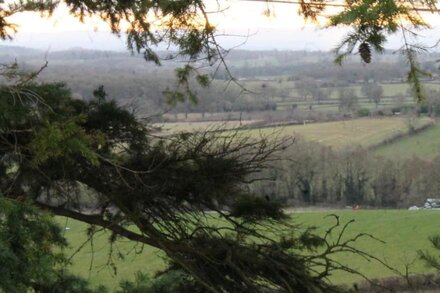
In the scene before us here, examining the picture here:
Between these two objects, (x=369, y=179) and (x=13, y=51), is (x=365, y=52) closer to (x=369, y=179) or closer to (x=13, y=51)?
(x=13, y=51)

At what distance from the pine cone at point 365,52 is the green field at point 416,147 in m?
15.1

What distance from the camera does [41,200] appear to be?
4.31m

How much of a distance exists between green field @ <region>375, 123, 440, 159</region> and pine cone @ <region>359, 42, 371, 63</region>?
49.6ft

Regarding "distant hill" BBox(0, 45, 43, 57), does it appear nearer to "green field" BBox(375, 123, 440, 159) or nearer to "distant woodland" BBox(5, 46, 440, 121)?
"distant woodland" BBox(5, 46, 440, 121)

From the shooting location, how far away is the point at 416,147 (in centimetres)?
2267

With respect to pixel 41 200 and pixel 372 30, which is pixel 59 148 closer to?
pixel 372 30

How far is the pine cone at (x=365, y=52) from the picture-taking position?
255 cm

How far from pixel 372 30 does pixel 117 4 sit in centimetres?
278

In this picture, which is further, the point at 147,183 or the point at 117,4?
the point at 117,4

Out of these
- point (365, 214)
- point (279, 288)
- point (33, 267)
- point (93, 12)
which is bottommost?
point (365, 214)

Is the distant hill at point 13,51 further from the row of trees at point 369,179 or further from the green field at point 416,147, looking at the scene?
the row of trees at point 369,179

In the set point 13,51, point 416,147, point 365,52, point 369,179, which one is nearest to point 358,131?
point 416,147

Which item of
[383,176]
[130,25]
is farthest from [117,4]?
[383,176]

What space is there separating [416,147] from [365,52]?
21202mm
